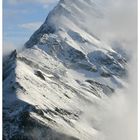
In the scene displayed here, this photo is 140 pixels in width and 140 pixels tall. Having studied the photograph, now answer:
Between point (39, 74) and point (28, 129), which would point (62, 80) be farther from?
point (28, 129)

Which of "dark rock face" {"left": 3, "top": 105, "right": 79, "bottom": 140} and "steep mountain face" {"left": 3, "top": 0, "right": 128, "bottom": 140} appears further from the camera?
"steep mountain face" {"left": 3, "top": 0, "right": 128, "bottom": 140}

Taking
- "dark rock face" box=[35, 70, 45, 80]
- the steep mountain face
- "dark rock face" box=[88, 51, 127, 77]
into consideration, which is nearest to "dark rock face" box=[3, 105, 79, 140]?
the steep mountain face

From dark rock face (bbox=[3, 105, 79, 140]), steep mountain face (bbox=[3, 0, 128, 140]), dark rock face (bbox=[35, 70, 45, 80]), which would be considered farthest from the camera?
dark rock face (bbox=[35, 70, 45, 80])

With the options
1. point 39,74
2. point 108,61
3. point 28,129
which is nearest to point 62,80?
point 39,74

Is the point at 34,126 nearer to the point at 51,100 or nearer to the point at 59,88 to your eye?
the point at 51,100

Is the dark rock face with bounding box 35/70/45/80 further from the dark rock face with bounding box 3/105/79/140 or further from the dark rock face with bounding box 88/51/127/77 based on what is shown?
the dark rock face with bounding box 88/51/127/77

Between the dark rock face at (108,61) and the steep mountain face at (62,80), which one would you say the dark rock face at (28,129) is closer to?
the steep mountain face at (62,80)

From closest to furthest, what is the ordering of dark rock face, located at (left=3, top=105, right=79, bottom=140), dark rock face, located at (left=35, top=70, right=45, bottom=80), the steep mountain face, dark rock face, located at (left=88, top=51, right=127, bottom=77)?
1. dark rock face, located at (left=3, top=105, right=79, bottom=140)
2. the steep mountain face
3. dark rock face, located at (left=35, top=70, right=45, bottom=80)
4. dark rock face, located at (left=88, top=51, right=127, bottom=77)

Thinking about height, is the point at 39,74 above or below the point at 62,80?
below

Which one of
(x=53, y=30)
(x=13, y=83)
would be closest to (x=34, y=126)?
(x=13, y=83)
